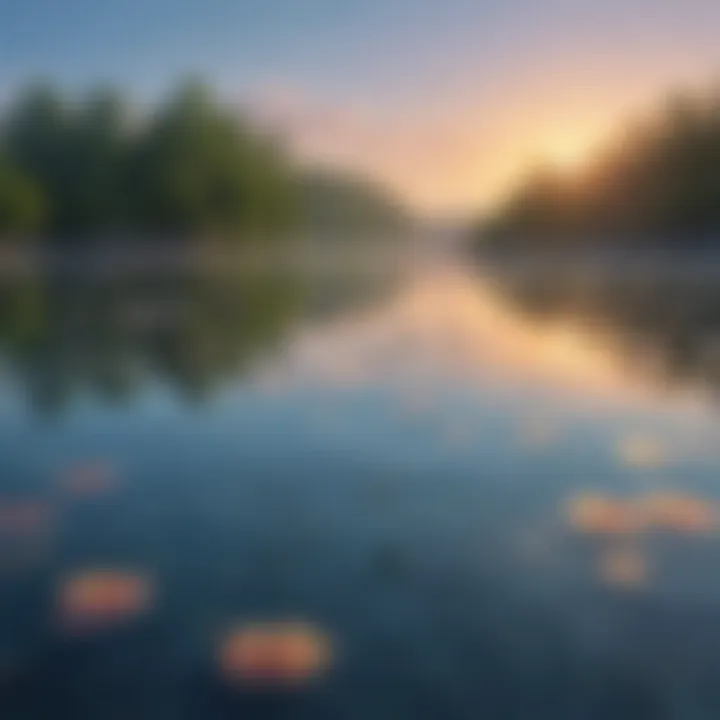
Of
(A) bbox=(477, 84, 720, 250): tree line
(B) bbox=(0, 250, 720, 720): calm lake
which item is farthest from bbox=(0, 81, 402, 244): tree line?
(B) bbox=(0, 250, 720, 720): calm lake

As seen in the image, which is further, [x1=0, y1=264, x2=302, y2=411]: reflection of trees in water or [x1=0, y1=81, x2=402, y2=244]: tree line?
[x1=0, y1=81, x2=402, y2=244]: tree line

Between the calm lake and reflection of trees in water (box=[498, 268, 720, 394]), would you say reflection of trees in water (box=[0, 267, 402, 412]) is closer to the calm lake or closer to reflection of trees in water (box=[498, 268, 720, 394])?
the calm lake

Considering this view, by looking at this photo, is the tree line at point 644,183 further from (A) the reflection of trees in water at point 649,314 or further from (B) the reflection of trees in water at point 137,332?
(B) the reflection of trees in water at point 137,332

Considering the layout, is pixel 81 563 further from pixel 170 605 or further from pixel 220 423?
pixel 220 423

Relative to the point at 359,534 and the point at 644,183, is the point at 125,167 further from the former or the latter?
the point at 359,534

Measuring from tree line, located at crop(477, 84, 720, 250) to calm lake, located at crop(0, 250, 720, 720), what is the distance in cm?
1509

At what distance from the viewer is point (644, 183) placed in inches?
798

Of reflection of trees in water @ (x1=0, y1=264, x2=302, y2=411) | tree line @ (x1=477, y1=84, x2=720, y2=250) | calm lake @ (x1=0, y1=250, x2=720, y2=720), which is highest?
tree line @ (x1=477, y1=84, x2=720, y2=250)

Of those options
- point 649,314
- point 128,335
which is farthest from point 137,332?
point 649,314

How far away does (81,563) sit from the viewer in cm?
207

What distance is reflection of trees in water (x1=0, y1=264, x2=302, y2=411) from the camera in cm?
421

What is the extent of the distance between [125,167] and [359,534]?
19115 mm

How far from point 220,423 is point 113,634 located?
1714 millimetres

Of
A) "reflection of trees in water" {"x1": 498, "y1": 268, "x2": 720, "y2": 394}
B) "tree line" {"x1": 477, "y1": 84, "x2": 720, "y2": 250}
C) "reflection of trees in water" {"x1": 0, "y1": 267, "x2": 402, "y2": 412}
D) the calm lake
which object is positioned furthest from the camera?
"tree line" {"x1": 477, "y1": 84, "x2": 720, "y2": 250}
